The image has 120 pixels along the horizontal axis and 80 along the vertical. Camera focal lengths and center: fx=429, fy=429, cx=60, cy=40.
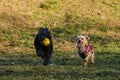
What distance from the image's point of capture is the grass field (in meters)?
12.2

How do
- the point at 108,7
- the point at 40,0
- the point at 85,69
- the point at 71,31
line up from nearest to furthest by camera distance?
the point at 85,69 < the point at 71,31 < the point at 40,0 < the point at 108,7

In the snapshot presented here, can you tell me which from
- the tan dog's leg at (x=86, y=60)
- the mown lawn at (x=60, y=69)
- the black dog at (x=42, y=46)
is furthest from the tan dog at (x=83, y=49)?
the black dog at (x=42, y=46)

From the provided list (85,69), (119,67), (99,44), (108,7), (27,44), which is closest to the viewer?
(85,69)

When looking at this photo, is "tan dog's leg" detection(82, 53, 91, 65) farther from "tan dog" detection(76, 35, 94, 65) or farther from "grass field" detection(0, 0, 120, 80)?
"grass field" detection(0, 0, 120, 80)

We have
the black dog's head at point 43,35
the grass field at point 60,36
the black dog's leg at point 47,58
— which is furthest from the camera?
the black dog's leg at point 47,58

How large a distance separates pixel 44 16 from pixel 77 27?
2.18 meters

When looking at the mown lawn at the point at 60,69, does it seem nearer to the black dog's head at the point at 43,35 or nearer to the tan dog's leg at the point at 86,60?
the tan dog's leg at the point at 86,60

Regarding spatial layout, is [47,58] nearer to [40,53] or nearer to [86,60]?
A: [40,53]

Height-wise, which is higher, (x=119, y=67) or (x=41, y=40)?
(x=41, y=40)

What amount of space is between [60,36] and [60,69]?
30.6ft

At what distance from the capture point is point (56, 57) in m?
16.8

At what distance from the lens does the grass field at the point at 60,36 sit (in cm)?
1216

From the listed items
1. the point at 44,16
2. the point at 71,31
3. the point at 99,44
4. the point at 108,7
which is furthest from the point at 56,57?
the point at 108,7

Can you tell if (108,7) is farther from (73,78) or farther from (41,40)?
(73,78)
